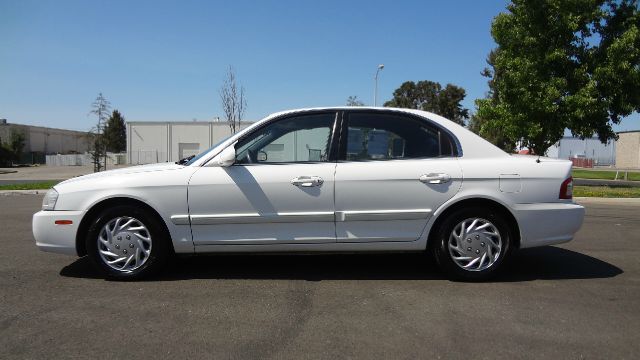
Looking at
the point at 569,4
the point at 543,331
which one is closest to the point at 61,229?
the point at 543,331

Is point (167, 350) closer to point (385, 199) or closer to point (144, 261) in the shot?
point (144, 261)

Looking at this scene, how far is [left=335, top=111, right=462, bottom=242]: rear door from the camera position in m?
4.19

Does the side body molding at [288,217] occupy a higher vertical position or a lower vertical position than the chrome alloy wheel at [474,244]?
higher

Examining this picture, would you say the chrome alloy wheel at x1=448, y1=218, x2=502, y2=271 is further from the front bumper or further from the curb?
the curb

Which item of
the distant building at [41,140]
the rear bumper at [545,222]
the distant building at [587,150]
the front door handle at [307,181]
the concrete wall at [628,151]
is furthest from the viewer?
the distant building at [587,150]

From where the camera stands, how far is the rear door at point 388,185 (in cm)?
419

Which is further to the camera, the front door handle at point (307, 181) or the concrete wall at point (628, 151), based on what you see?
the concrete wall at point (628, 151)

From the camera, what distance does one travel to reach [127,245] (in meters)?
4.25

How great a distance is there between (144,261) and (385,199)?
7.35 ft

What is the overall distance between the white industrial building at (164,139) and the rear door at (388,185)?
44.4m

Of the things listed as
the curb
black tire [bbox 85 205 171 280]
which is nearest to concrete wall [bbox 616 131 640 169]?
the curb

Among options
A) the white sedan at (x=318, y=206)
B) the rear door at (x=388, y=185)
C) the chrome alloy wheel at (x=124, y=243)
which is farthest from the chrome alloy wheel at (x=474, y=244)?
the chrome alloy wheel at (x=124, y=243)

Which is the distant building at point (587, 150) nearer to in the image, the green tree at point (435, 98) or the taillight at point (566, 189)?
the green tree at point (435, 98)

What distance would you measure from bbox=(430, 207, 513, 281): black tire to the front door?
978 mm
